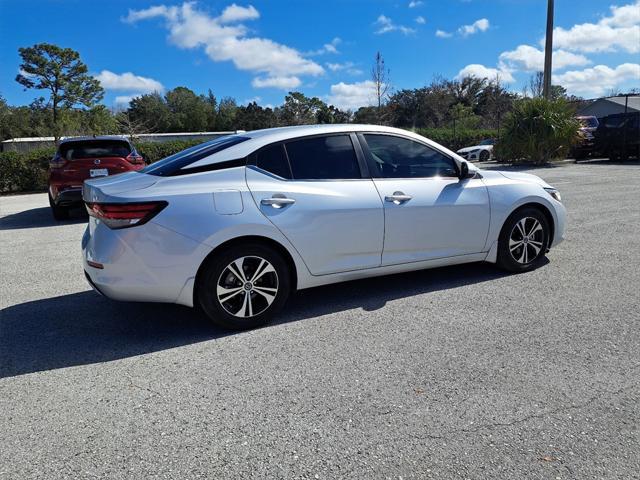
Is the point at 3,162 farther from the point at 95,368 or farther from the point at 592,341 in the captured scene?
the point at 592,341

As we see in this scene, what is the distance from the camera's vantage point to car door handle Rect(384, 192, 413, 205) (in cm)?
425

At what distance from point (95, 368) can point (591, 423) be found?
9.79 ft

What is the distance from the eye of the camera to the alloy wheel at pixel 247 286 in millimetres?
3705

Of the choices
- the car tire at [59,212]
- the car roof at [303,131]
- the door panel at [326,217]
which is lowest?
the car tire at [59,212]

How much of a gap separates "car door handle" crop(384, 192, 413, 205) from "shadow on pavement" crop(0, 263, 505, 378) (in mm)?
880

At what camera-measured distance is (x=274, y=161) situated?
399 centimetres

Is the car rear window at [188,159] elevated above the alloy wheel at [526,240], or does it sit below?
above

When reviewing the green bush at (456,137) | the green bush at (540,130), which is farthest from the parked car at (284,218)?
the green bush at (456,137)

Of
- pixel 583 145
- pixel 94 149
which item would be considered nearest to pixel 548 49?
pixel 583 145

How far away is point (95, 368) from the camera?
10.8ft

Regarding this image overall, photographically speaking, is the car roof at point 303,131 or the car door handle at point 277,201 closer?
the car door handle at point 277,201

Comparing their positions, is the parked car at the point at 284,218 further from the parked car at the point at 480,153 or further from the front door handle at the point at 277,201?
the parked car at the point at 480,153

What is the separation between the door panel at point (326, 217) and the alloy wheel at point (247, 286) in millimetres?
316

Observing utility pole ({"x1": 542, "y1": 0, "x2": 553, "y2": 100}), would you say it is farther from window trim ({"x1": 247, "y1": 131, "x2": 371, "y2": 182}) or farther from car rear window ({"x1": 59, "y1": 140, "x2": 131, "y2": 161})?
window trim ({"x1": 247, "y1": 131, "x2": 371, "y2": 182})
